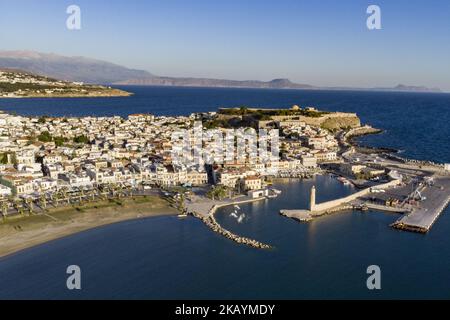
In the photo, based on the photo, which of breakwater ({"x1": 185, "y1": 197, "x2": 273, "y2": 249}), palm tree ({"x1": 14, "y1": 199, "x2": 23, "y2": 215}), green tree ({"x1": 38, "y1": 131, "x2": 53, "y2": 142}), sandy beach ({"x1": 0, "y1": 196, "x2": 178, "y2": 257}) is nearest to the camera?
sandy beach ({"x1": 0, "y1": 196, "x2": 178, "y2": 257})

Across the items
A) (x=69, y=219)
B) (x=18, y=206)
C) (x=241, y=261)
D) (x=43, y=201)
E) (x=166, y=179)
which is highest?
(x=166, y=179)

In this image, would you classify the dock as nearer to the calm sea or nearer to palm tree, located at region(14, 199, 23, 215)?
the calm sea

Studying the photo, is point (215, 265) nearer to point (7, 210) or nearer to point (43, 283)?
point (43, 283)

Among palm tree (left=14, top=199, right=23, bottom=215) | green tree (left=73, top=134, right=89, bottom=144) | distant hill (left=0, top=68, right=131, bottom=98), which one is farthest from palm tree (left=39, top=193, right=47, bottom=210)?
distant hill (left=0, top=68, right=131, bottom=98)

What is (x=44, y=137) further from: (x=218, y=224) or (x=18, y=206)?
(x=218, y=224)

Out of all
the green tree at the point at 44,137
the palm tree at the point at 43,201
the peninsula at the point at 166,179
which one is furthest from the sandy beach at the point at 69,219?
the green tree at the point at 44,137

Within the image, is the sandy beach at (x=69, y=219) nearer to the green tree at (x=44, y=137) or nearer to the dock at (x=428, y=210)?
the dock at (x=428, y=210)

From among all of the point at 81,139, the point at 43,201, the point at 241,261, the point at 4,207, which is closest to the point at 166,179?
the point at 43,201
